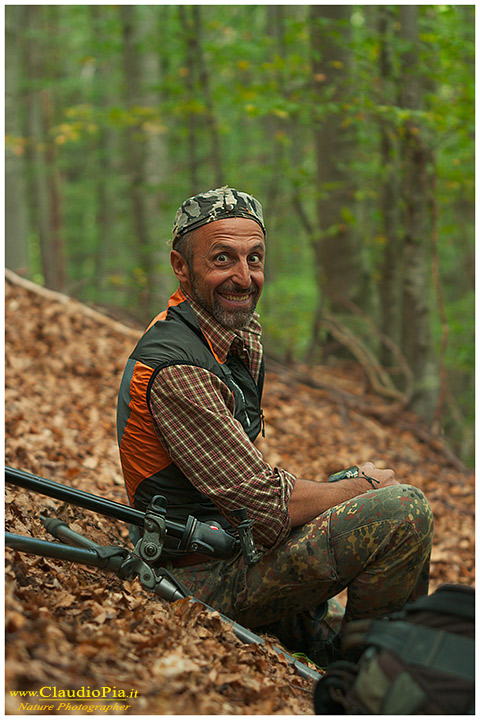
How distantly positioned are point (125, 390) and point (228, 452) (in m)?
0.61

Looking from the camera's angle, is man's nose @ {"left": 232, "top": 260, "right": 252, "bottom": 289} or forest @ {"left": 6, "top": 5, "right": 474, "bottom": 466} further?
forest @ {"left": 6, "top": 5, "right": 474, "bottom": 466}

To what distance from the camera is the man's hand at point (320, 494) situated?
3.12m

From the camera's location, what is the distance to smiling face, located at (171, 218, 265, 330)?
3426mm

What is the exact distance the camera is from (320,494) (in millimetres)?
3189

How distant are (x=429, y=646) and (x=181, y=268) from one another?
227 cm

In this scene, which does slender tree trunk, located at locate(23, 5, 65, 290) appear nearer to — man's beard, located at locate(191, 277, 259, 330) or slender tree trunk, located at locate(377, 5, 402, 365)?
slender tree trunk, located at locate(377, 5, 402, 365)

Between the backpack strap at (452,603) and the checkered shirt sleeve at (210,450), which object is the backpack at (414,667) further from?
the checkered shirt sleeve at (210,450)

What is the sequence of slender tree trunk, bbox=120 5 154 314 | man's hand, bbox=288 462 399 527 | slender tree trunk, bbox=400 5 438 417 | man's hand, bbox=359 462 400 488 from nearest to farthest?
man's hand, bbox=288 462 399 527, man's hand, bbox=359 462 400 488, slender tree trunk, bbox=400 5 438 417, slender tree trunk, bbox=120 5 154 314

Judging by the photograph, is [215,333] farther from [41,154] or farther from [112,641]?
[41,154]

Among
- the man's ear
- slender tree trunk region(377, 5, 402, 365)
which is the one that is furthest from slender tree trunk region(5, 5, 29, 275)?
the man's ear

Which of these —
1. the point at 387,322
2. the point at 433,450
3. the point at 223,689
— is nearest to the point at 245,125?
the point at 387,322

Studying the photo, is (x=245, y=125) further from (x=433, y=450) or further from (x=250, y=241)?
(x=250, y=241)

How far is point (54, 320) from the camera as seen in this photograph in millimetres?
7469

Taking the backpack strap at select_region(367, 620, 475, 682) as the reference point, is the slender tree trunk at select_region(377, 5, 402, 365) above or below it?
above
